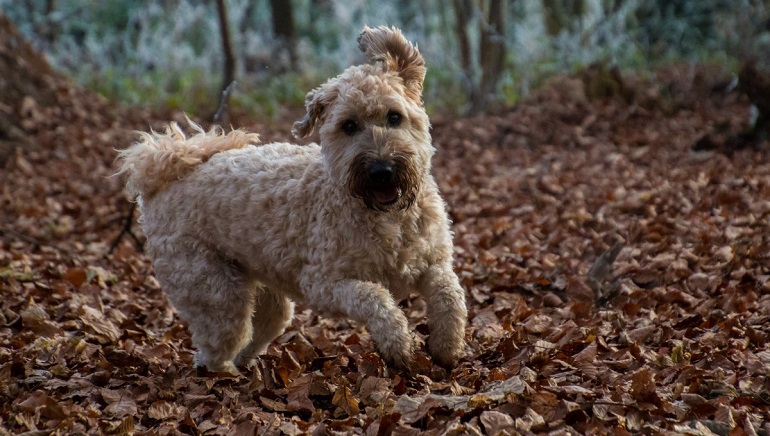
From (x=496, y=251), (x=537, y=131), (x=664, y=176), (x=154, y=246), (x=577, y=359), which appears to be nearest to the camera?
(x=577, y=359)

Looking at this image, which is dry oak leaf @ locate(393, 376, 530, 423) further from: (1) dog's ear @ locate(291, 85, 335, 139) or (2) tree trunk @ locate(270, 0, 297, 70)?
(2) tree trunk @ locate(270, 0, 297, 70)

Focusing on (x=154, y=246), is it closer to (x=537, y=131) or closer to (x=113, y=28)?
(x=537, y=131)

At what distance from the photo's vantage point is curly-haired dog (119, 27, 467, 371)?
193 inches

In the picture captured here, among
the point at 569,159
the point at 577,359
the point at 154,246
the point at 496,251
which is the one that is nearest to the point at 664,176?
the point at 569,159

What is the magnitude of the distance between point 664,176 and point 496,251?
3085mm

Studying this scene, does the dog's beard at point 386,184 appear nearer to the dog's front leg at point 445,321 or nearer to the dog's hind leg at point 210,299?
the dog's front leg at point 445,321

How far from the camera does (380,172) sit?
485 centimetres

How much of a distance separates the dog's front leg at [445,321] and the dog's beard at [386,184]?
0.52 meters

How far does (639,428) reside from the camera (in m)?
3.89

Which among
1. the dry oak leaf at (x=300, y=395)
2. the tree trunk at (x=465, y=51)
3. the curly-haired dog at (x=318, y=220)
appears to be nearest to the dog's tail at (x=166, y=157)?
the curly-haired dog at (x=318, y=220)

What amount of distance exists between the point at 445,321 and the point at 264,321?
5.60 feet

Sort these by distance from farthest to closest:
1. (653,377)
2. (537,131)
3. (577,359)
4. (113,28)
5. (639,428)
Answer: (113,28) → (537,131) → (577,359) → (653,377) → (639,428)

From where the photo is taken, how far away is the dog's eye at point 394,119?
16.8 feet

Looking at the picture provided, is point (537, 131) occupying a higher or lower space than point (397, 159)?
lower
